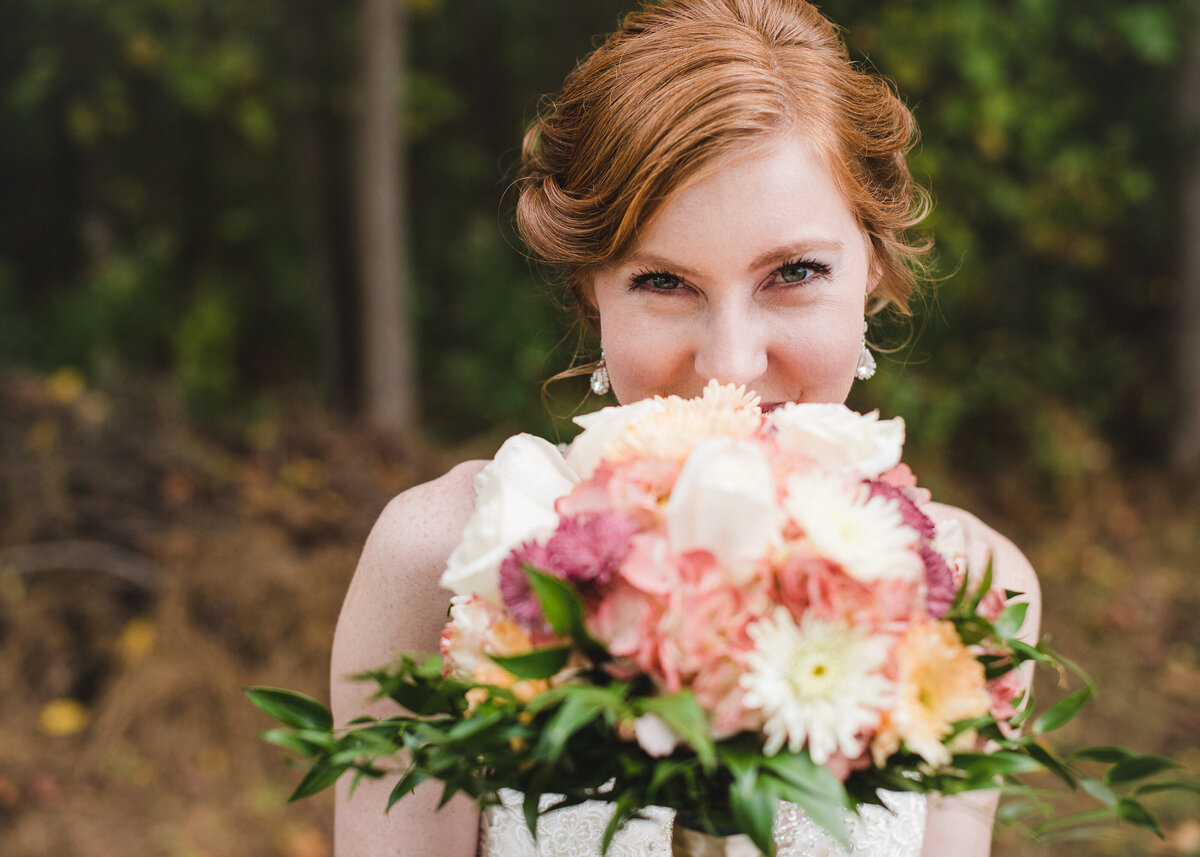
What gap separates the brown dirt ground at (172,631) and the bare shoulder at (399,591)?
2.41 metres

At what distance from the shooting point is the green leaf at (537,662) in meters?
0.86

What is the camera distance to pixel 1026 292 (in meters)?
6.50

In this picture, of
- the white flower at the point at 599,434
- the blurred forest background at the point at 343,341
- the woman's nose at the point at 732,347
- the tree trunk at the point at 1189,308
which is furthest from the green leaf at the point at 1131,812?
the tree trunk at the point at 1189,308

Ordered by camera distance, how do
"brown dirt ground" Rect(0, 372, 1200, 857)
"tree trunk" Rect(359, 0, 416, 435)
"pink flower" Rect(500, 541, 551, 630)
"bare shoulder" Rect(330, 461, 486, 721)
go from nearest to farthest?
1. "pink flower" Rect(500, 541, 551, 630)
2. "bare shoulder" Rect(330, 461, 486, 721)
3. "brown dirt ground" Rect(0, 372, 1200, 857)
4. "tree trunk" Rect(359, 0, 416, 435)

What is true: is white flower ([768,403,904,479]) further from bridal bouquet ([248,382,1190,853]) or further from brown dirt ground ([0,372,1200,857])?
brown dirt ground ([0,372,1200,857])

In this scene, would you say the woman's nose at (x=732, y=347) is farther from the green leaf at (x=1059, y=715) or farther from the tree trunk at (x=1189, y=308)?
the tree trunk at (x=1189, y=308)

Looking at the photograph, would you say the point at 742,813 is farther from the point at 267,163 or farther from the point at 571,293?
the point at 267,163

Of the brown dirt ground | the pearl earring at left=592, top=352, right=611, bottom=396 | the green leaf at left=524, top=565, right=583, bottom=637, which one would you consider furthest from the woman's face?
the brown dirt ground

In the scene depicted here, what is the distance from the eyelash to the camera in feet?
4.64

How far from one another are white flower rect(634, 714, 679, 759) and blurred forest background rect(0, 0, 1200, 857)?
2.80 m

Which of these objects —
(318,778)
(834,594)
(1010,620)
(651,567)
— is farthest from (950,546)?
(318,778)

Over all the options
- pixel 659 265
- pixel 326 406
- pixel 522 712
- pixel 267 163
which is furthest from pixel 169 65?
pixel 522 712

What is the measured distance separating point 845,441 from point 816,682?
254mm

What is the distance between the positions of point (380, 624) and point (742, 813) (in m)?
0.85
